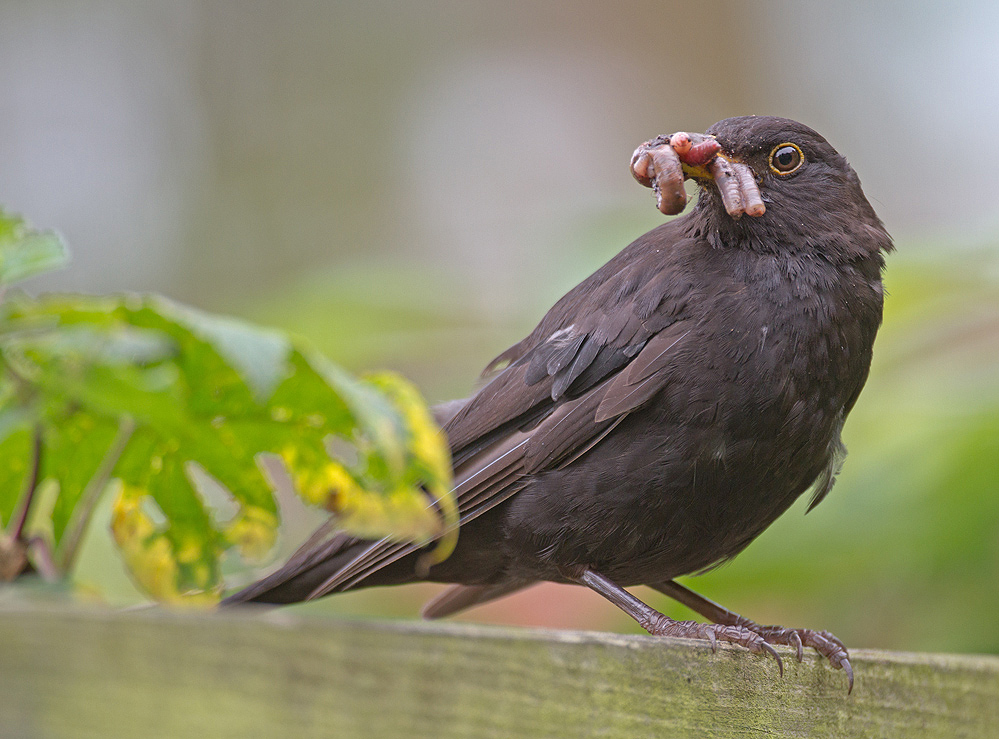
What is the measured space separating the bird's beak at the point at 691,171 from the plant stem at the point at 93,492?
120cm

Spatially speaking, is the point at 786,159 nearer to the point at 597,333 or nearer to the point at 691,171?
the point at 691,171

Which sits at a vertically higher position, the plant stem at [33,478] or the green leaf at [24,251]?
the green leaf at [24,251]

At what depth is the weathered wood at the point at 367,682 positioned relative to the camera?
1117 mm

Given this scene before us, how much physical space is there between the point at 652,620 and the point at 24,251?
1.63 m

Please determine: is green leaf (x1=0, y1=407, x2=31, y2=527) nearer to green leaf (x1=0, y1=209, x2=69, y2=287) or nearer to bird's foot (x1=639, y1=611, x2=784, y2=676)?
green leaf (x1=0, y1=209, x2=69, y2=287)

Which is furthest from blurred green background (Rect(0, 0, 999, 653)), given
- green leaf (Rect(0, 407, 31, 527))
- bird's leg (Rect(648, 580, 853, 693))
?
green leaf (Rect(0, 407, 31, 527))

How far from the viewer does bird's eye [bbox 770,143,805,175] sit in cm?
265

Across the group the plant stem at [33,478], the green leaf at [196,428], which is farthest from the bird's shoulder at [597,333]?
the plant stem at [33,478]

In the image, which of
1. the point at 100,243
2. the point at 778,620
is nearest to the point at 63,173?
the point at 100,243

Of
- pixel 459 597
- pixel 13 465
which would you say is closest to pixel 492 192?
pixel 459 597

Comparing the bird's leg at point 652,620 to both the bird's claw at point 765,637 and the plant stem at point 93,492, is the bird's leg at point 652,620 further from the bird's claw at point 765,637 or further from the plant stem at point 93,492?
the plant stem at point 93,492

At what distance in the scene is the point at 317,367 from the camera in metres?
1.11

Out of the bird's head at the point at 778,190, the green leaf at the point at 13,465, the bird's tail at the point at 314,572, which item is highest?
the bird's head at the point at 778,190

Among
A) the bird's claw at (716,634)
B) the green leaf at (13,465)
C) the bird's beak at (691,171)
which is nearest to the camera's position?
the green leaf at (13,465)
